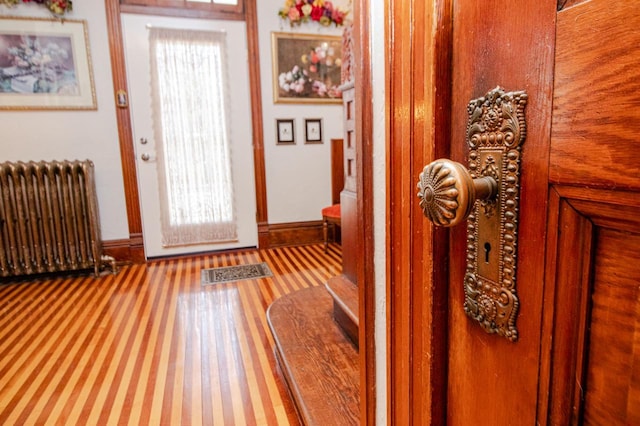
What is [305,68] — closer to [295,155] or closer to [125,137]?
[295,155]

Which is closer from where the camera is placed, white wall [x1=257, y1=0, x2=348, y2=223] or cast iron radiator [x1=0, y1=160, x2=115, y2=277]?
cast iron radiator [x1=0, y1=160, x2=115, y2=277]

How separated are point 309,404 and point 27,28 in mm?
3769

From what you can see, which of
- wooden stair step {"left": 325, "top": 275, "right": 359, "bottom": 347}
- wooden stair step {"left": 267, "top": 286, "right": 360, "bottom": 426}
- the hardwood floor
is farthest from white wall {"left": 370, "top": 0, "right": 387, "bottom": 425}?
the hardwood floor

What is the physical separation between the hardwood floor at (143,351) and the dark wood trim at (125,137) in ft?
1.52

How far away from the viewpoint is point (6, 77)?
3.16 metres

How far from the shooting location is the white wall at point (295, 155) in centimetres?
381

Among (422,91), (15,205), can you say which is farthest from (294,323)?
(15,205)

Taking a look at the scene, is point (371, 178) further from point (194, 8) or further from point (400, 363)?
point (194, 8)

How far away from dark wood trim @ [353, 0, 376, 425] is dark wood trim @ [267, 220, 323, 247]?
11.1ft

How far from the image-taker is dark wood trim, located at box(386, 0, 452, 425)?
44 cm

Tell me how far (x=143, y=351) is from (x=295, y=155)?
2524mm

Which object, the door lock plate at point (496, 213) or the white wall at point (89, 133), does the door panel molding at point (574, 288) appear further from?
the white wall at point (89, 133)

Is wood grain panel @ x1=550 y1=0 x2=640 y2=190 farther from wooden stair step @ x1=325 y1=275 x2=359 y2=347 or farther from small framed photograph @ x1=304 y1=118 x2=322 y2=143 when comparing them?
small framed photograph @ x1=304 y1=118 x2=322 y2=143

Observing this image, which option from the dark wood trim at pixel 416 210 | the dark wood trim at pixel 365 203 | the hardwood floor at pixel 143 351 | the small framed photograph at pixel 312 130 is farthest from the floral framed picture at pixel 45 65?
the dark wood trim at pixel 416 210
